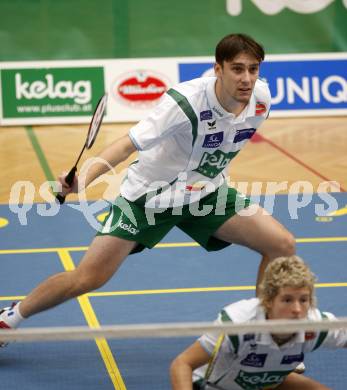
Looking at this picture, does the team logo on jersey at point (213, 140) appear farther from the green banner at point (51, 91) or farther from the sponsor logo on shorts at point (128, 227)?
the green banner at point (51, 91)

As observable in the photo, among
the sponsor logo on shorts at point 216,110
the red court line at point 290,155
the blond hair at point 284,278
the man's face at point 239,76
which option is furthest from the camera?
the red court line at point 290,155

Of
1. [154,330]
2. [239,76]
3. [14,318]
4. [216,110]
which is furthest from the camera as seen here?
[14,318]

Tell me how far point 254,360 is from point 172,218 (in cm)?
145

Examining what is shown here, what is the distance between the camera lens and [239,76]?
512cm

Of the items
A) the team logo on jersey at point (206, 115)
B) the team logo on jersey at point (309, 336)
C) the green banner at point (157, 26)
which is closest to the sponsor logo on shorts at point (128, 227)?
the team logo on jersey at point (206, 115)

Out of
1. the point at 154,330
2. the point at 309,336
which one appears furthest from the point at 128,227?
the point at 154,330

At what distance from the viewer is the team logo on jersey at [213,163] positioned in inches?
210

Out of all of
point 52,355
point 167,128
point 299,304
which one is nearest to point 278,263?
point 299,304

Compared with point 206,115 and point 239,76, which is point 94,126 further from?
point 239,76

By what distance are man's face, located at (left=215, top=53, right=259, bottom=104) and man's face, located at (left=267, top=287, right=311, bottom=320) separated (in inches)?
60.4

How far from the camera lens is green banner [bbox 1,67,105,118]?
37.5 feet

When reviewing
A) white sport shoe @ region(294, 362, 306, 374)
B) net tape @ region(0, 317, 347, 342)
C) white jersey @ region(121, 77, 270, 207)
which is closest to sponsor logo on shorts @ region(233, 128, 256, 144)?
white jersey @ region(121, 77, 270, 207)

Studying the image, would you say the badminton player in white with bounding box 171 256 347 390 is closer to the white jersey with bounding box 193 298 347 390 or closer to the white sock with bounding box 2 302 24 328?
the white jersey with bounding box 193 298 347 390

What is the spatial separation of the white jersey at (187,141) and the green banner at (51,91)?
6160mm
